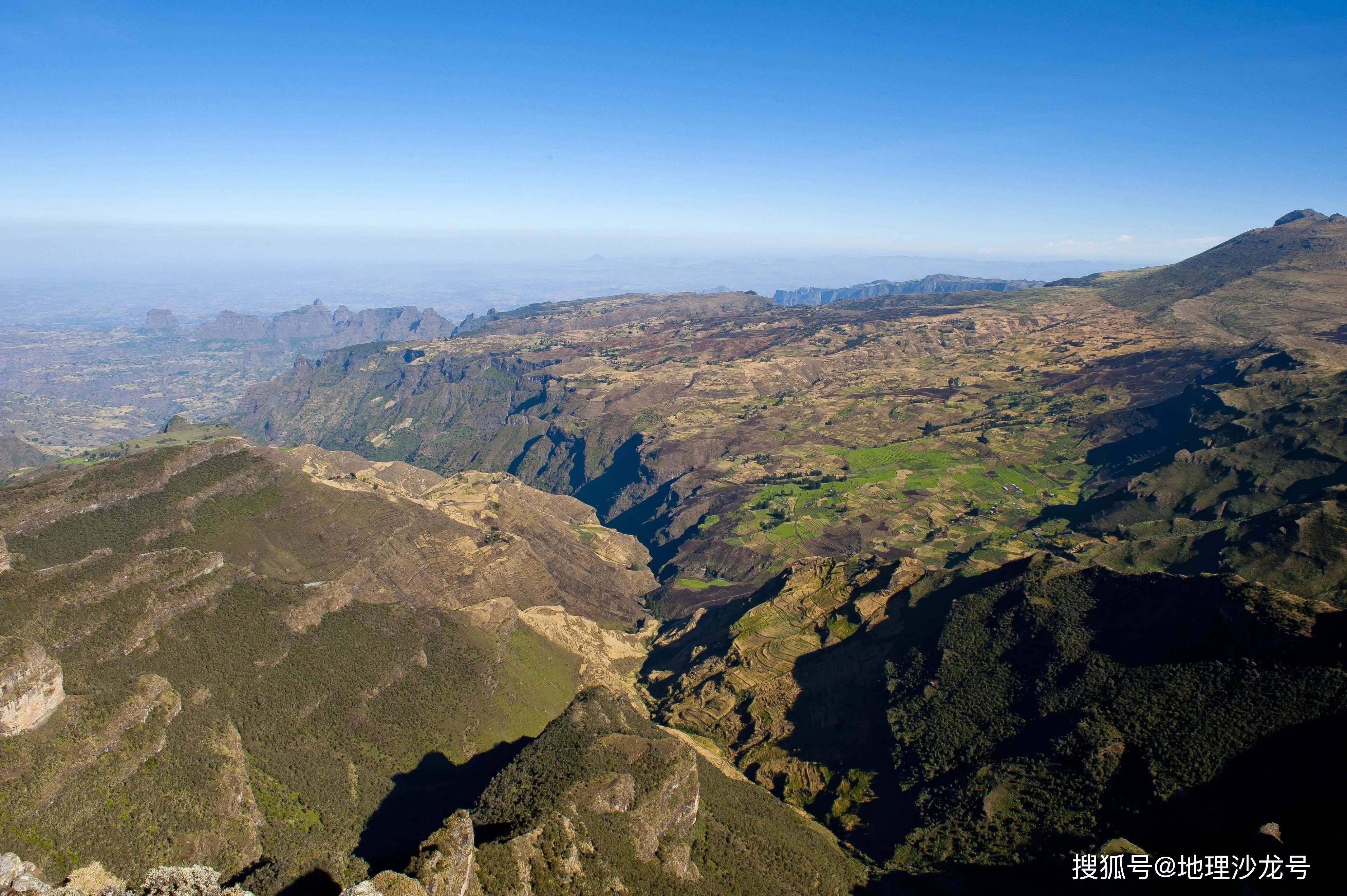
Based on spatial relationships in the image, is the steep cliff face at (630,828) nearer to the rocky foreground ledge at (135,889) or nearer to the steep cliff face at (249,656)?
the steep cliff face at (249,656)

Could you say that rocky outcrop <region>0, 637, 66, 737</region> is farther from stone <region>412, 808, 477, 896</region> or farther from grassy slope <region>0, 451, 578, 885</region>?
stone <region>412, 808, 477, 896</region>

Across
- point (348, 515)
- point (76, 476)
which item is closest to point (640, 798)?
point (348, 515)

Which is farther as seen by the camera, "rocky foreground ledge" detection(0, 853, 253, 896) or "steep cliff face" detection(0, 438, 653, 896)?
"steep cliff face" detection(0, 438, 653, 896)

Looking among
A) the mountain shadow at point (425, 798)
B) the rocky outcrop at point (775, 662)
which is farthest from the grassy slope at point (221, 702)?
the rocky outcrop at point (775, 662)

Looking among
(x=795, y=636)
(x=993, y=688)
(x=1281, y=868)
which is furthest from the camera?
(x=795, y=636)

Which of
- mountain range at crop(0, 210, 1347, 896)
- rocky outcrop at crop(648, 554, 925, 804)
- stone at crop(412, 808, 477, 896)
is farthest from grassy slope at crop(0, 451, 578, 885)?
rocky outcrop at crop(648, 554, 925, 804)

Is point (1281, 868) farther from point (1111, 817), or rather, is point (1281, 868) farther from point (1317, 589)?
point (1317, 589)
